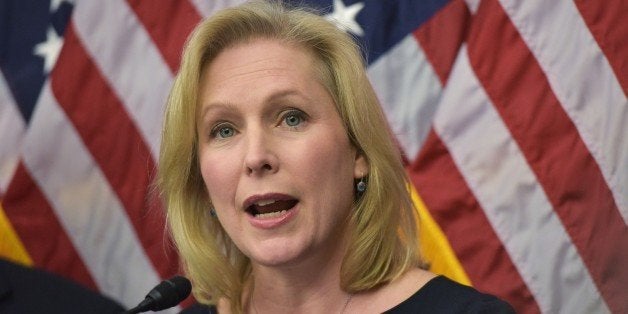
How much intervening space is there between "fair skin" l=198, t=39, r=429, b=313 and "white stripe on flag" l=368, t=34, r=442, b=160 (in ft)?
2.59

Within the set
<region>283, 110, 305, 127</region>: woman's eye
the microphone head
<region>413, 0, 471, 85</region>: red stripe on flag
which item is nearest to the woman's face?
<region>283, 110, 305, 127</region>: woman's eye

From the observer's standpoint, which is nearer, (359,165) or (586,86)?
(359,165)

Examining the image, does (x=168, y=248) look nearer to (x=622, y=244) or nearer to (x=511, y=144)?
(x=511, y=144)

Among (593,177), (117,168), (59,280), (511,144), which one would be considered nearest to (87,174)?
(117,168)

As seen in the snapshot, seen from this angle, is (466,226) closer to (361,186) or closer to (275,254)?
(361,186)

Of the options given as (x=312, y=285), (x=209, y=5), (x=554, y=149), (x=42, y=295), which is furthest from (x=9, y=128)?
(x=554, y=149)

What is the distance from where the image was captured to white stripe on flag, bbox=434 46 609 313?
2473 millimetres

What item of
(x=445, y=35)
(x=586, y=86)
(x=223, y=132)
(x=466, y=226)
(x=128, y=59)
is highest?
(x=128, y=59)

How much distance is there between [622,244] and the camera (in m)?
2.42

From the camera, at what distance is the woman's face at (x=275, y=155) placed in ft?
5.77

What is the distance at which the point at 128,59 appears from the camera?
2.91 meters

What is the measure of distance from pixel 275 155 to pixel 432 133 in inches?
34.7

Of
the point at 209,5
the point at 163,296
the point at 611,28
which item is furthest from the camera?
the point at 209,5

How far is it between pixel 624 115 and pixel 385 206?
782mm
